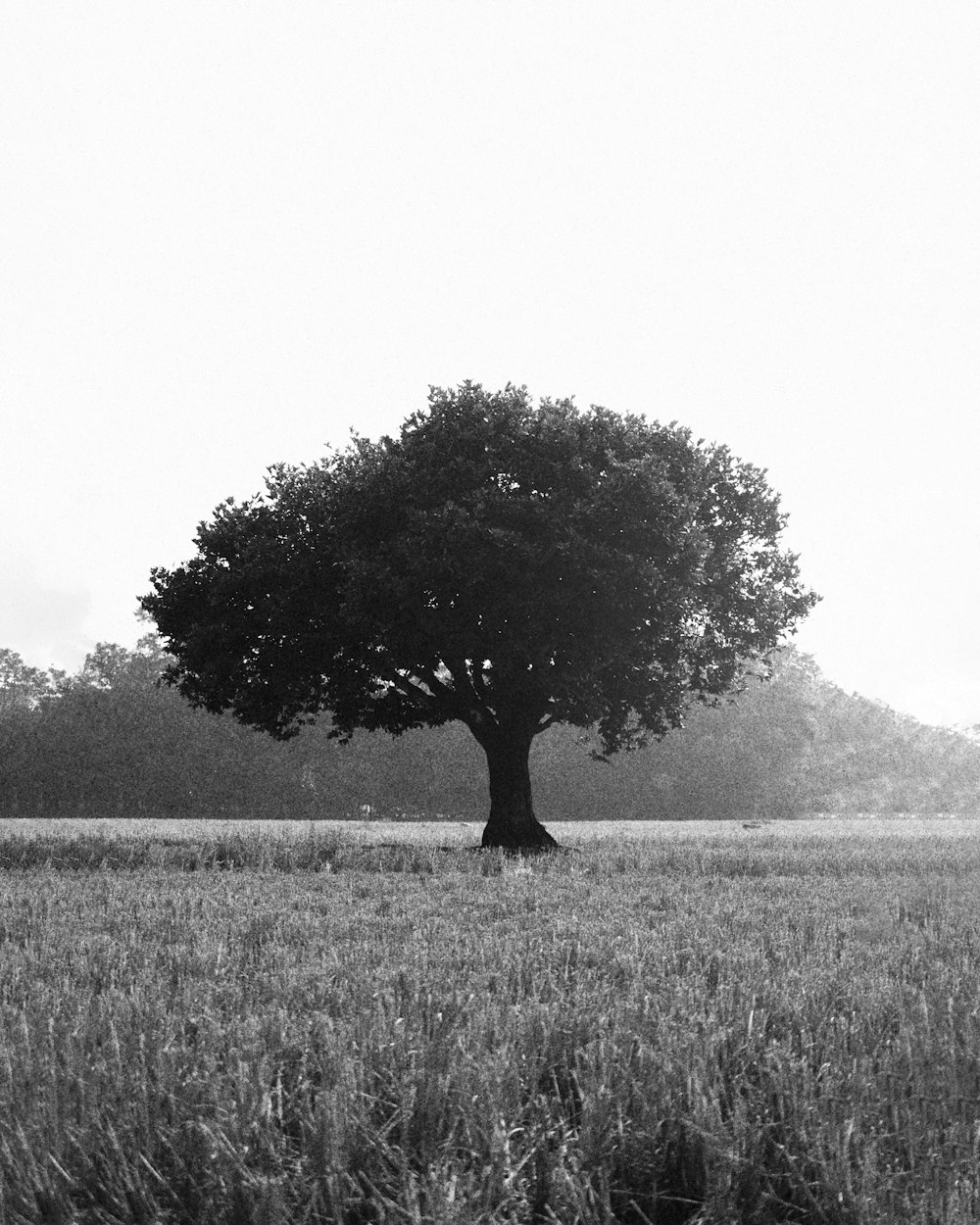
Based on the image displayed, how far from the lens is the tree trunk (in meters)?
30.3

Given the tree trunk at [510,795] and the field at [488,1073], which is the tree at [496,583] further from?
the field at [488,1073]

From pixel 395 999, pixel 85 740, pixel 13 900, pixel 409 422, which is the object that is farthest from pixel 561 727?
pixel 395 999

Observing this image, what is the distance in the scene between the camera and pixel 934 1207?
4.02 meters

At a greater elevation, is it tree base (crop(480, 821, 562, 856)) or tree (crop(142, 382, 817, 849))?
tree (crop(142, 382, 817, 849))

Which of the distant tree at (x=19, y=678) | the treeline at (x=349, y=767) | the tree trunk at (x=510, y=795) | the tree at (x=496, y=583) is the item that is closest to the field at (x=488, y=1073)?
the tree at (x=496, y=583)

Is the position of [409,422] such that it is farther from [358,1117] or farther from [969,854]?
[358,1117]

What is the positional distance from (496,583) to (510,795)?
24.9ft

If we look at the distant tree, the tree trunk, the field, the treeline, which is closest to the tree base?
the tree trunk

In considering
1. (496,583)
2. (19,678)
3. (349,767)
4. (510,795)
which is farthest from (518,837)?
(19,678)

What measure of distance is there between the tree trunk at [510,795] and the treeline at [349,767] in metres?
26.9

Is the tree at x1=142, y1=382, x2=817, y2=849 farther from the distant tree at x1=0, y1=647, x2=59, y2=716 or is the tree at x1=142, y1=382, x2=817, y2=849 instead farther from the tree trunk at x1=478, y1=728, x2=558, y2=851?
the distant tree at x1=0, y1=647, x2=59, y2=716

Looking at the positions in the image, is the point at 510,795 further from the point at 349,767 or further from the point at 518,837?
the point at 349,767

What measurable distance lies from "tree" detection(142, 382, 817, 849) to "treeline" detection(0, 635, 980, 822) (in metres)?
27.0

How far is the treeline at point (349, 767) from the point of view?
62.5 meters
